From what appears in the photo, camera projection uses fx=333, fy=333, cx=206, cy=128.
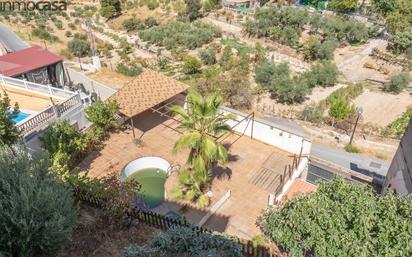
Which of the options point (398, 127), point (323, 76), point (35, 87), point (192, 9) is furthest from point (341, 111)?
point (192, 9)

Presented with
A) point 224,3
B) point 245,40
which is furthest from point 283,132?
point 224,3

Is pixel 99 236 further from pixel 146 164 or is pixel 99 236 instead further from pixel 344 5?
pixel 344 5

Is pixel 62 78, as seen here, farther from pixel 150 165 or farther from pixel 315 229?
pixel 315 229

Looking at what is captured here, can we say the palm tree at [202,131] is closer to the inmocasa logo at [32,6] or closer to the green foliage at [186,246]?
the green foliage at [186,246]

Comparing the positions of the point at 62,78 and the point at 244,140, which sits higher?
the point at 62,78

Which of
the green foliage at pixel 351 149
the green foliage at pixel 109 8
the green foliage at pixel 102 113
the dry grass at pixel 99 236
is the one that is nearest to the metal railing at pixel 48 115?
the green foliage at pixel 102 113

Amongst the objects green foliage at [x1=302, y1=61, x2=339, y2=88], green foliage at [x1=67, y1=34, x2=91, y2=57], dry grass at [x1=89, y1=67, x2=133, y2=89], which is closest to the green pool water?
dry grass at [x1=89, y1=67, x2=133, y2=89]

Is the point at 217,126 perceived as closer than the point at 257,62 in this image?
Yes
